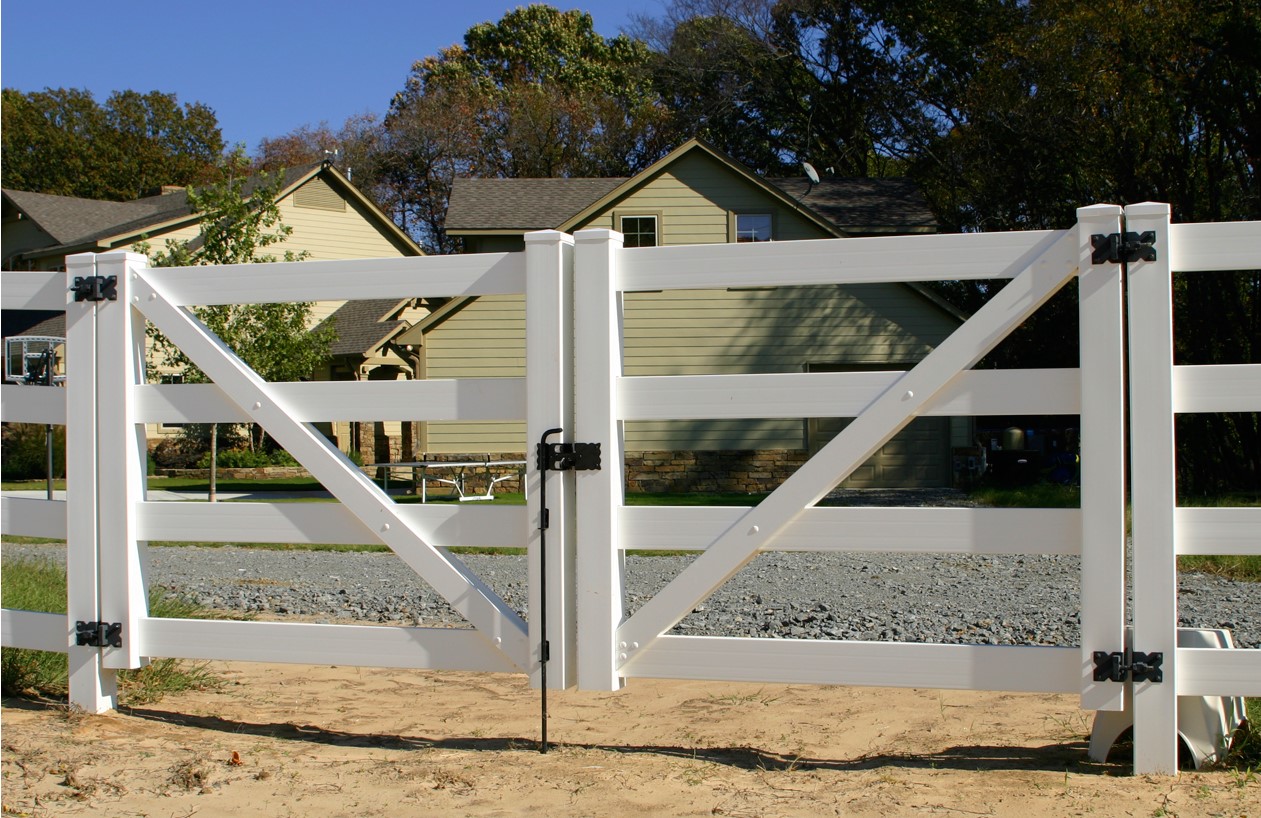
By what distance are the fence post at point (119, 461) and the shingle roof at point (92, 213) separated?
2471cm

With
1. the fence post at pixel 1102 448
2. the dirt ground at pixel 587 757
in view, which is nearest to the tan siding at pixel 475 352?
the dirt ground at pixel 587 757

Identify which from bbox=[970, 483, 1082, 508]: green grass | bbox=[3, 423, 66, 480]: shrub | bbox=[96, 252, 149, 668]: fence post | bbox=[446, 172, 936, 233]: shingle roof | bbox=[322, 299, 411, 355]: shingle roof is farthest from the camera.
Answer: bbox=[322, 299, 411, 355]: shingle roof

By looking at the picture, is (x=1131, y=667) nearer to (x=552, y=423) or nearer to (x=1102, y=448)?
(x=1102, y=448)

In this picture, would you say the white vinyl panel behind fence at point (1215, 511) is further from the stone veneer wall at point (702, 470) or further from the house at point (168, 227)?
the house at point (168, 227)

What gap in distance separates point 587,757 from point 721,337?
17.0 metres

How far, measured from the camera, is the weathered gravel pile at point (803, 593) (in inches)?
281

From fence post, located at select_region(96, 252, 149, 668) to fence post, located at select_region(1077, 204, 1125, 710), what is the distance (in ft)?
11.5

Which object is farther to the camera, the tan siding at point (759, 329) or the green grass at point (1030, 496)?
the tan siding at point (759, 329)

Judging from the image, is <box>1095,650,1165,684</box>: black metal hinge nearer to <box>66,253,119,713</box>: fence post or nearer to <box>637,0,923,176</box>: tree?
<box>66,253,119,713</box>: fence post

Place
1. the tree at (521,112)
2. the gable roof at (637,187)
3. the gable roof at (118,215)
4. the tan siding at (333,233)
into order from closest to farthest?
the gable roof at (637,187), the gable roof at (118,215), the tan siding at (333,233), the tree at (521,112)

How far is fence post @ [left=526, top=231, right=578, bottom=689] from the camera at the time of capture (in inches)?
164

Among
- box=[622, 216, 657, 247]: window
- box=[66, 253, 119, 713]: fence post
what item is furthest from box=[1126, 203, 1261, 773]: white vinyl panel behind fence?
box=[622, 216, 657, 247]: window

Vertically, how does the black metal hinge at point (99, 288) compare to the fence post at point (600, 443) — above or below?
above

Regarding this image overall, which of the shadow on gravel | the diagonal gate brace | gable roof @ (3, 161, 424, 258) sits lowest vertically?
the shadow on gravel
